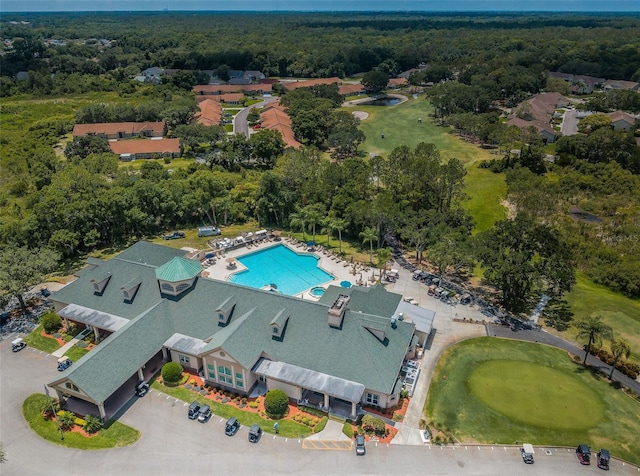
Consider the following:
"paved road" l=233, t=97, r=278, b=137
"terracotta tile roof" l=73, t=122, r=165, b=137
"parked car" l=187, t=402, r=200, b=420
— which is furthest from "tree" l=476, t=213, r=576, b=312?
"terracotta tile roof" l=73, t=122, r=165, b=137

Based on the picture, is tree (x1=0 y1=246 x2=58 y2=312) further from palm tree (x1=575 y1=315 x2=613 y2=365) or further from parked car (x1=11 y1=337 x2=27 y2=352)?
palm tree (x1=575 y1=315 x2=613 y2=365)

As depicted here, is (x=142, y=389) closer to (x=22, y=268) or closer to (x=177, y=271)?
(x=177, y=271)

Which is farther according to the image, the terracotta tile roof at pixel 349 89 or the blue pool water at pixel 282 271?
the terracotta tile roof at pixel 349 89

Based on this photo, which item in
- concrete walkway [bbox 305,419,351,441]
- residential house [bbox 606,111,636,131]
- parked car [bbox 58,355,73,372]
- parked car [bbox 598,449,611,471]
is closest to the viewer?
parked car [bbox 598,449,611,471]

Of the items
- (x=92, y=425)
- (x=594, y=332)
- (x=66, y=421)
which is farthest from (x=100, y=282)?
(x=594, y=332)

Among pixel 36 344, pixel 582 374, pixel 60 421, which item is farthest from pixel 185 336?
pixel 582 374

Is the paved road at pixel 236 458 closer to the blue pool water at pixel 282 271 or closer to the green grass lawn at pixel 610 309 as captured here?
the green grass lawn at pixel 610 309

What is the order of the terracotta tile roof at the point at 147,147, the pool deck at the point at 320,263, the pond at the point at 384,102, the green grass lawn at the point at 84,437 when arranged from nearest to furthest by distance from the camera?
1. the green grass lawn at the point at 84,437
2. the pool deck at the point at 320,263
3. the terracotta tile roof at the point at 147,147
4. the pond at the point at 384,102

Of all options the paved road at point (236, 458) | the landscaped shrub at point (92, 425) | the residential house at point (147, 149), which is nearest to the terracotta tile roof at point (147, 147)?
the residential house at point (147, 149)
